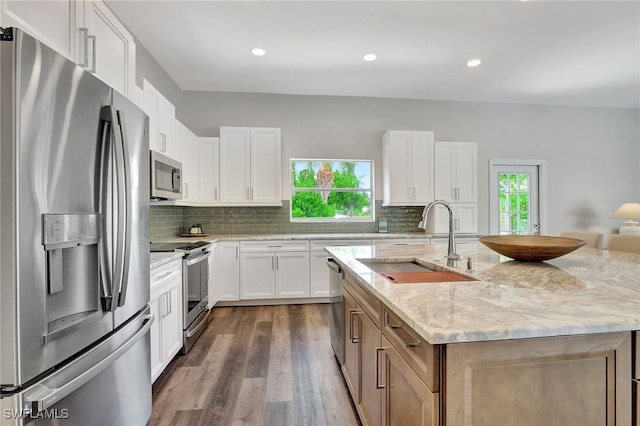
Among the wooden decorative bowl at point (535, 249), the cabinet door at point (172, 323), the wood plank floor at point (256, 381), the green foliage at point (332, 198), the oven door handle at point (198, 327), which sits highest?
the green foliage at point (332, 198)

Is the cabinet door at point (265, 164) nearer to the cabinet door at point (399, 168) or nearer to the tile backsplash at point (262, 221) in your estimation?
the tile backsplash at point (262, 221)

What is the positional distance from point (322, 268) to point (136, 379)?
102 inches

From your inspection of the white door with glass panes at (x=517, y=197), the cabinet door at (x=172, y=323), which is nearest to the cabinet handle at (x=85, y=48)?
the cabinet door at (x=172, y=323)

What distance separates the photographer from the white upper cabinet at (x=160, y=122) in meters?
2.61

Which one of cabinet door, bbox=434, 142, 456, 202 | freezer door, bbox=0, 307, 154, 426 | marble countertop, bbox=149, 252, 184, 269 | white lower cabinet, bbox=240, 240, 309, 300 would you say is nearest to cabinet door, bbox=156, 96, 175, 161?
marble countertop, bbox=149, 252, 184, 269

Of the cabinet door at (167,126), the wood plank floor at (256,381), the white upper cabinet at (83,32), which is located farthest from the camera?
the cabinet door at (167,126)

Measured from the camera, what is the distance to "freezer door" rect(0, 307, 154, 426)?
3.09ft

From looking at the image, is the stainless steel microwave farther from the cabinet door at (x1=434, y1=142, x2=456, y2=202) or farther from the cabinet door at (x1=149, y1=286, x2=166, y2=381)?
the cabinet door at (x1=434, y1=142, x2=456, y2=202)

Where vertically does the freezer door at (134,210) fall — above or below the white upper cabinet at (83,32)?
below

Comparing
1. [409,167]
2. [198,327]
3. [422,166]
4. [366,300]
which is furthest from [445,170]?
[198,327]

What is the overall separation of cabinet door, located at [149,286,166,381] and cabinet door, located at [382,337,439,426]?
159 centimetres

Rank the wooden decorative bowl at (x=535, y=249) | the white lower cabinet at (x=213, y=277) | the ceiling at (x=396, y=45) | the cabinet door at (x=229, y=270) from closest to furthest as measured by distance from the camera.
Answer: the wooden decorative bowl at (x=535, y=249) < the ceiling at (x=396, y=45) < the white lower cabinet at (x=213, y=277) < the cabinet door at (x=229, y=270)

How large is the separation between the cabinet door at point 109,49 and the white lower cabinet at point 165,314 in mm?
1188

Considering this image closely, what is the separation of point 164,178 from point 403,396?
2476 mm
